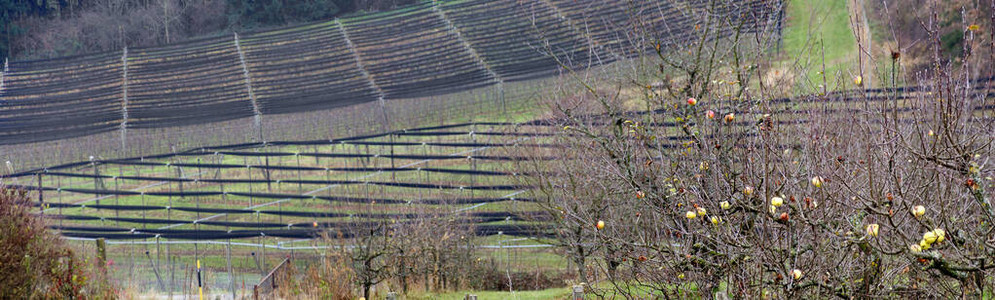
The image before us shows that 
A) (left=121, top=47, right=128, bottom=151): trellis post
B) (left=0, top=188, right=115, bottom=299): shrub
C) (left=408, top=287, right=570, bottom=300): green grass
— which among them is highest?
(left=121, top=47, right=128, bottom=151): trellis post

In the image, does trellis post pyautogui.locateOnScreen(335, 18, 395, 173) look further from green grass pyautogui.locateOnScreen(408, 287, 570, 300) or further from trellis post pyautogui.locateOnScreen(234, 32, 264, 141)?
green grass pyautogui.locateOnScreen(408, 287, 570, 300)

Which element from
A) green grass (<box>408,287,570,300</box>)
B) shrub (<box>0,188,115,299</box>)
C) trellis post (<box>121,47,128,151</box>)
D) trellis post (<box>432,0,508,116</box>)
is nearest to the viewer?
shrub (<box>0,188,115,299</box>)

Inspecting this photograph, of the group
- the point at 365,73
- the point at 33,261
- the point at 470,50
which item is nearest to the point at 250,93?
the point at 365,73

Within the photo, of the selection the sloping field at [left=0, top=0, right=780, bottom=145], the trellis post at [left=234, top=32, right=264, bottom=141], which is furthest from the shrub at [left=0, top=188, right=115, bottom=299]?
the sloping field at [left=0, top=0, right=780, bottom=145]

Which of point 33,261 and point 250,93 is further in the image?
point 250,93

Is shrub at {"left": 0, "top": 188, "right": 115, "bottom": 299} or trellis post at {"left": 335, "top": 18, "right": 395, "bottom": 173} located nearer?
shrub at {"left": 0, "top": 188, "right": 115, "bottom": 299}

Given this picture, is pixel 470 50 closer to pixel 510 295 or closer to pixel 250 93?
pixel 250 93

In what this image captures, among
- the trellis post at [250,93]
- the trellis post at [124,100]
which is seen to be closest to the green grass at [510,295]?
the trellis post at [250,93]

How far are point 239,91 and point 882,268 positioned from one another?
3561cm

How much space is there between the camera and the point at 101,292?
10875 mm

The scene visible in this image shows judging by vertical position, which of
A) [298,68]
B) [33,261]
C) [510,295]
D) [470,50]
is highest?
[470,50]

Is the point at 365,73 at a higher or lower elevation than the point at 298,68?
lower

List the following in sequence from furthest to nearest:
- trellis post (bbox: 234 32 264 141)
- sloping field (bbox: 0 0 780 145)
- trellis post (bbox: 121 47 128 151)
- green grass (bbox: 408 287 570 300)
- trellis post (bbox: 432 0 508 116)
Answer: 1. sloping field (bbox: 0 0 780 145)
2. trellis post (bbox: 432 0 508 116)
3. trellis post (bbox: 121 47 128 151)
4. trellis post (bbox: 234 32 264 141)
5. green grass (bbox: 408 287 570 300)

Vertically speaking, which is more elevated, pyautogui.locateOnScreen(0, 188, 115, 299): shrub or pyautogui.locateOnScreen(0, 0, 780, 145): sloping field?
pyautogui.locateOnScreen(0, 0, 780, 145): sloping field
